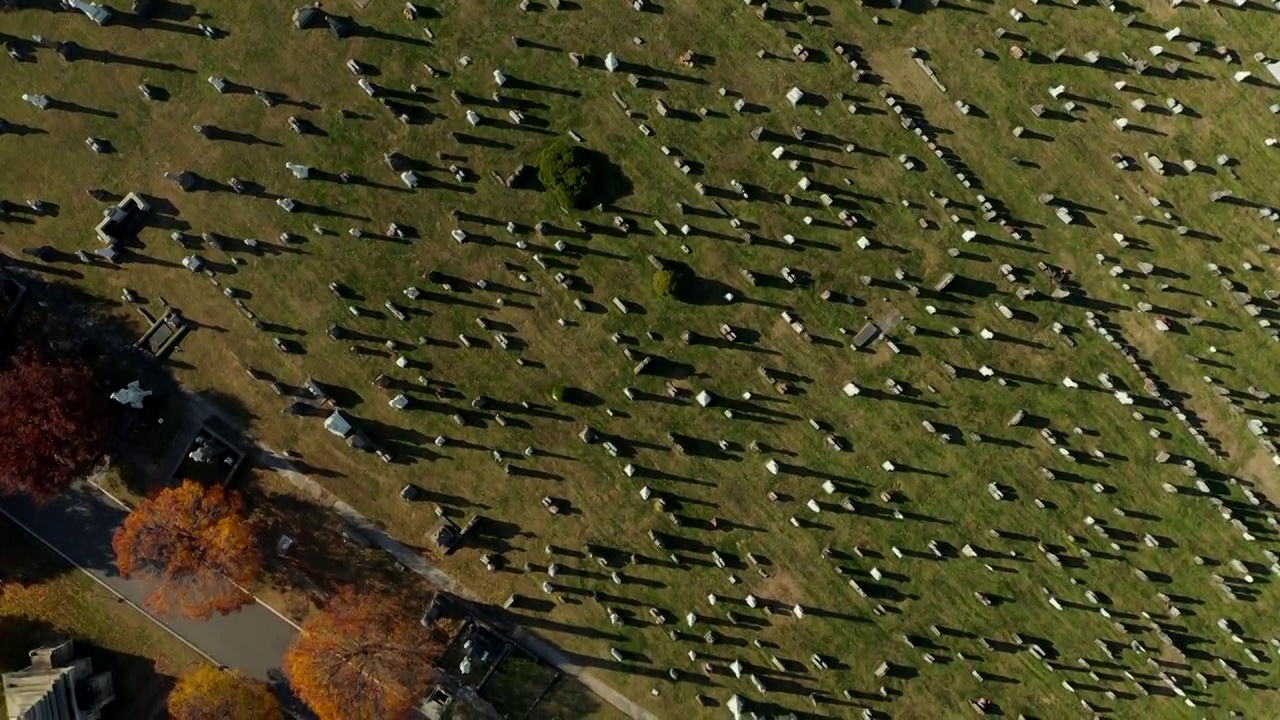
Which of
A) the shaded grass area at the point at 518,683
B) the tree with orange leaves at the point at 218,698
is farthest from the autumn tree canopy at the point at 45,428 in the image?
the shaded grass area at the point at 518,683

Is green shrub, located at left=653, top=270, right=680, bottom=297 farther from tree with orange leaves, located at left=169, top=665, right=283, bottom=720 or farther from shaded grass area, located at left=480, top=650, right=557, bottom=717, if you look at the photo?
tree with orange leaves, located at left=169, top=665, right=283, bottom=720

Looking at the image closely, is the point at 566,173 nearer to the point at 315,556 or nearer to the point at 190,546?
the point at 315,556

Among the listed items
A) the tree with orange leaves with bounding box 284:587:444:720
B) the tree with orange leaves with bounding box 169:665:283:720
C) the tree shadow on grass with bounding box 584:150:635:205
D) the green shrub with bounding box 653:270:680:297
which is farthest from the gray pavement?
the tree shadow on grass with bounding box 584:150:635:205

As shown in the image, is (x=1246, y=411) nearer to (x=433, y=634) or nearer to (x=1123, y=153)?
(x=1123, y=153)

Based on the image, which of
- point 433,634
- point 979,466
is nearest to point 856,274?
point 979,466

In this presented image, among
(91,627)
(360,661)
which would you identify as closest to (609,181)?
(360,661)

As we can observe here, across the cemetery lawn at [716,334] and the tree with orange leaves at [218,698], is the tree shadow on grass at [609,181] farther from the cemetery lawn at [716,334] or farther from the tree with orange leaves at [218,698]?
the tree with orange leaves at [218,698]
